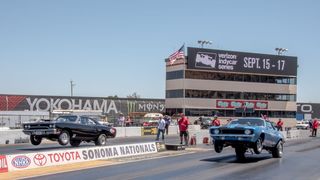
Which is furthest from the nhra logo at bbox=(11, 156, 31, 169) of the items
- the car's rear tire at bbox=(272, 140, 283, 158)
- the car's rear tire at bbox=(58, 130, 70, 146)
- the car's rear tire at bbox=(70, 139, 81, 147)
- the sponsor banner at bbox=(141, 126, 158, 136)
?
the sponsor banner at bbox=(141, 126, 158, 136)

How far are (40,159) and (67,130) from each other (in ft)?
30.0

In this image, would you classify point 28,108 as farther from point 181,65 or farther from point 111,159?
point 111,159

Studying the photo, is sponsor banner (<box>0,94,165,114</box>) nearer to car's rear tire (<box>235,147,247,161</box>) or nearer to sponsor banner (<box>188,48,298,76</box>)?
sponsor banner (<box>188,48,298,76</box>)

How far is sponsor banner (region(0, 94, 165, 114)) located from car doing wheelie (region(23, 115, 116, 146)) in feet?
150

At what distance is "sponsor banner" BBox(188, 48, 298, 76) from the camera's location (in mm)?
81812

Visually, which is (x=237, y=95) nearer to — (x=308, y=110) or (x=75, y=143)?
(x=308, y=110)

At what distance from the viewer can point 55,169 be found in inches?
686

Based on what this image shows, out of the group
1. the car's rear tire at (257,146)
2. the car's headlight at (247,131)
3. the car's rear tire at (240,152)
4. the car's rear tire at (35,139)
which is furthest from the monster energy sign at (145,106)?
the car's headlight at (247,131)

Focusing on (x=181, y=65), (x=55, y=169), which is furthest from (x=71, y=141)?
(x=181, y=65)

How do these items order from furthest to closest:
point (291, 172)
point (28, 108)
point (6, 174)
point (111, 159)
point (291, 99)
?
point (291, 99), point (28, 108), point (111, 159), point (291, 172), point (6, 174)

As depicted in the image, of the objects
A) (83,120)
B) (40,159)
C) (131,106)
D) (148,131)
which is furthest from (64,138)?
(131,106)

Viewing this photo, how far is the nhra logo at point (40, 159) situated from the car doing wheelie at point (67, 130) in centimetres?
821

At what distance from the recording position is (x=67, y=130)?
27062 mm

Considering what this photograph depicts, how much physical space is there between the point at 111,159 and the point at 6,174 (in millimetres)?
6034
